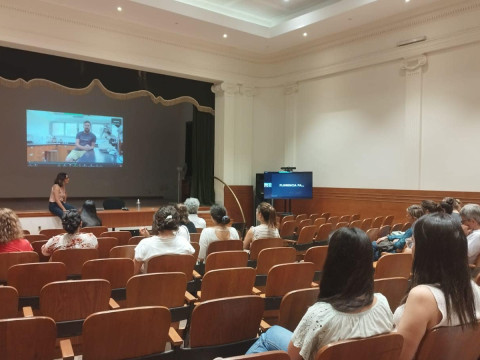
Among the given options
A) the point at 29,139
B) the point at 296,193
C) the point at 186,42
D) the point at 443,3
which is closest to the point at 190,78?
the point at 186,42

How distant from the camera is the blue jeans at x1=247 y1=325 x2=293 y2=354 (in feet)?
5.95

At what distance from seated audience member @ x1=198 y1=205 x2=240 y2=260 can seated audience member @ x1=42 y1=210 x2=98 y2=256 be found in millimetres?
1130

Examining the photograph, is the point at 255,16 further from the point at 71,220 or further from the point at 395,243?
the point at 71,220

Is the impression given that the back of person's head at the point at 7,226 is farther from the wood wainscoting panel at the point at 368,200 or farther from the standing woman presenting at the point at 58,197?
the wood wainscoting panel at the point at 368,200

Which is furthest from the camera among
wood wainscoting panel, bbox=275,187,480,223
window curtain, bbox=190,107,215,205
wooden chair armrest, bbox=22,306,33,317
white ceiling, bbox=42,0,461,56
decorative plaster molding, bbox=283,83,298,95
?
window curtain, bbox=190,107,215,205

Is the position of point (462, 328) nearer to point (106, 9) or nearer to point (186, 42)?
point (106, 9)

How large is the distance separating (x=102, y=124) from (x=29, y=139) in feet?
6.10

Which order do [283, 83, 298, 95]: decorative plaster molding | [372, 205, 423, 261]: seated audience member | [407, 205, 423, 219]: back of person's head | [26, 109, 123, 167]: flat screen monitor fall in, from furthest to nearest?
[26, 109, 123, 167]: flat screen monitor → [283, 83, 298, 95]: decorative plaster molding → [407, 205, 423, 219]: back of person's head → [372, 205, 423, 261]: seated audience member

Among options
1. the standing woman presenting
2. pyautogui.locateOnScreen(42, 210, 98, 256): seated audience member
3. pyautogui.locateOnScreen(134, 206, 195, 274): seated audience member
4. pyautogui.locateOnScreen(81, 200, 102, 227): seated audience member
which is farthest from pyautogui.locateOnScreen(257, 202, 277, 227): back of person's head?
the standing woman presenting

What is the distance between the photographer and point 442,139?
7.47m

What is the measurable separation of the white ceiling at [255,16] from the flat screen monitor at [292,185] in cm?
301

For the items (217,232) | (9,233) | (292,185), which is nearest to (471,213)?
(217,232)

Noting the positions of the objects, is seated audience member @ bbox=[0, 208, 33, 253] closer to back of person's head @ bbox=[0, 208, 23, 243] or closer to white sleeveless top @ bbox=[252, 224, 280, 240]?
back of person's head @ bbox=[0, 208, 23, 243]

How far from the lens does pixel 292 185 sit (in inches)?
365
